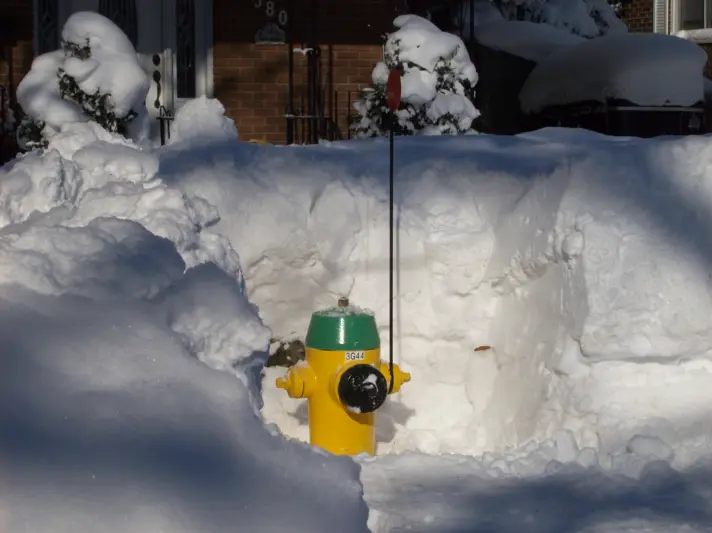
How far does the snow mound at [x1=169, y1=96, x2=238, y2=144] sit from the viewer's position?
7023mm

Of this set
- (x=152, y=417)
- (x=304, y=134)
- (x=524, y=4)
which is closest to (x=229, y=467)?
(x=152, y=417)

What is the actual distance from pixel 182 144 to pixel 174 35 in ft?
14.9

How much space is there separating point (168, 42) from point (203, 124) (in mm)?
4333

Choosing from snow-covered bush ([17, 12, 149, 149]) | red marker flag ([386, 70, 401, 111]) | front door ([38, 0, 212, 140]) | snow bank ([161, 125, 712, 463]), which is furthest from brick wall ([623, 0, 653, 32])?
red marker flag ([386, 70, 401, 111])

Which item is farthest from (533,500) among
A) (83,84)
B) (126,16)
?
(126,16)

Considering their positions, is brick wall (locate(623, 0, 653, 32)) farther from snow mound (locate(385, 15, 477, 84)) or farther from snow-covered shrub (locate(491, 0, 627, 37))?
snow mound (locate(385, 15, 477, 84))

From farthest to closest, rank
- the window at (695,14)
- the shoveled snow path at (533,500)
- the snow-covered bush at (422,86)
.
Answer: the window at (695,14) < the snow-covered bush at (422,86) < the shoveled snow path at (533,500)

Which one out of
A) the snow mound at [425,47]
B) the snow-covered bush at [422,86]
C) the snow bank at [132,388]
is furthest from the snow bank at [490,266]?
the snow mound at [425,47]

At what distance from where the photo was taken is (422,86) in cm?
1023

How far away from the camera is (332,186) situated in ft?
20.6

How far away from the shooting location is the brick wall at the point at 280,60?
1121cm

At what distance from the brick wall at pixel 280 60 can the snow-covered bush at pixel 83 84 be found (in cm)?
180

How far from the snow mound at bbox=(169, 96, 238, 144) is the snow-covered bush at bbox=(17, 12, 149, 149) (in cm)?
233

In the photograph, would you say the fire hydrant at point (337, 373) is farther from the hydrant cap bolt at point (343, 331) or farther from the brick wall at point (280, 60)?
the brick wall at point (280, 60)
